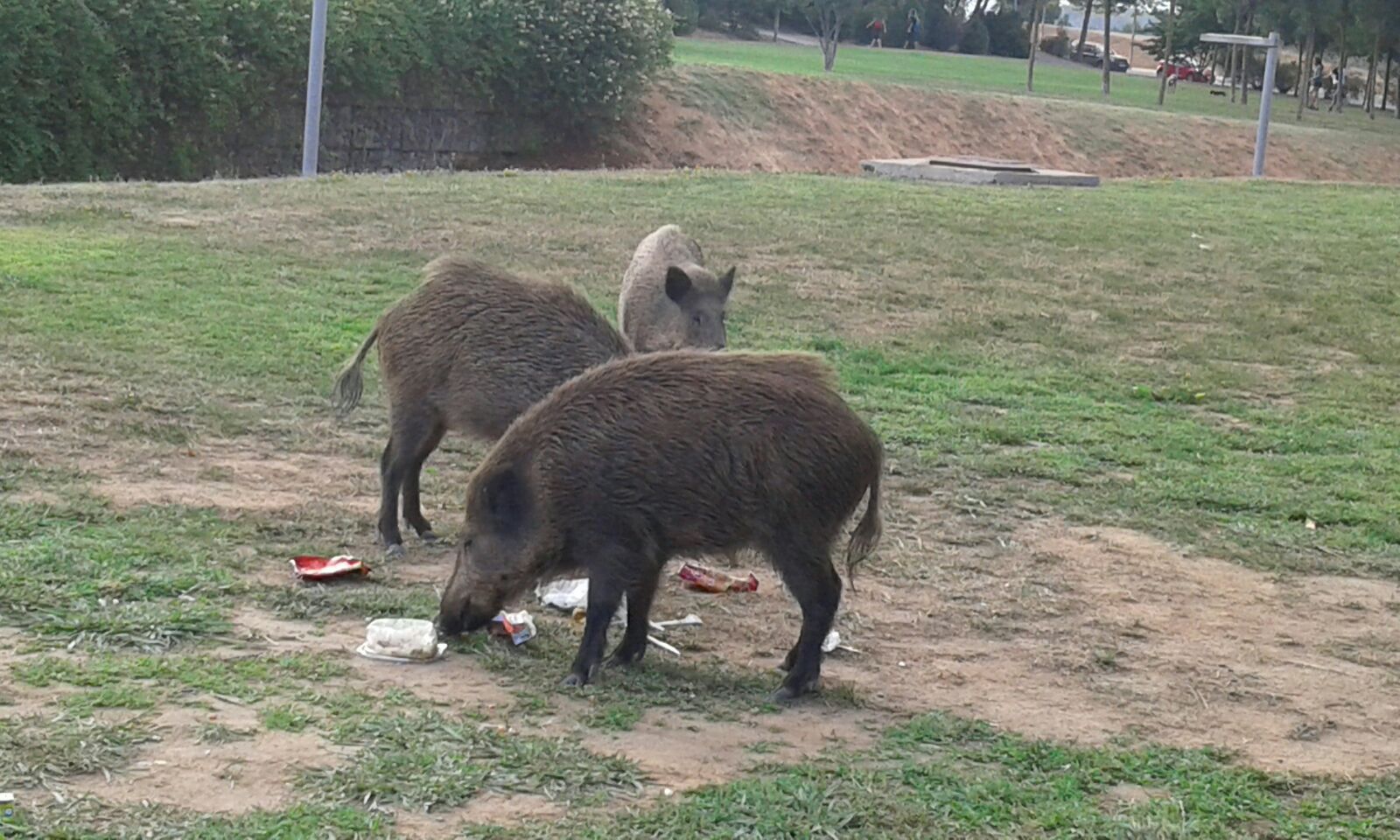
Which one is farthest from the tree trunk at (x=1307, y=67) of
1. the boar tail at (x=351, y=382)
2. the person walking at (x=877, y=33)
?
the boar tail at (x=351, y=382)

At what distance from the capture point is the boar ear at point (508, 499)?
5613 mm

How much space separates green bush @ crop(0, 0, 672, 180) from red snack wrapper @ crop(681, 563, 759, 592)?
1544 centimetres

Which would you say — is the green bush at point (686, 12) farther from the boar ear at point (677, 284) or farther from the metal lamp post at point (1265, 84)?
the boar ear at point (677, 284)

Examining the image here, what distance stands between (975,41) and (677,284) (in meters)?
62.9

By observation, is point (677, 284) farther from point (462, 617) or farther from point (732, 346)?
point (462, 617)

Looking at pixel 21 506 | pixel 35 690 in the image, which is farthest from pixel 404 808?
pixel 21 506

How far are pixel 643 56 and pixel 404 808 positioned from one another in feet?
84.6

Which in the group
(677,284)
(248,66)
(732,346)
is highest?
(248,66)

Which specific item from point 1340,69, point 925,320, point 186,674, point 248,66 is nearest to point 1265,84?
point 248,66

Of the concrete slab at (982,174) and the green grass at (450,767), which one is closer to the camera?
the green grass at (450,767)

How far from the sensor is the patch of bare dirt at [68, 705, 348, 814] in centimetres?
413

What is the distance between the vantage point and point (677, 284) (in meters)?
9.16

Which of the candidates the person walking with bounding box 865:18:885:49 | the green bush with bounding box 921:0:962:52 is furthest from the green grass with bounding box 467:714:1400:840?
the green bush with bounding box 921:0:962:52

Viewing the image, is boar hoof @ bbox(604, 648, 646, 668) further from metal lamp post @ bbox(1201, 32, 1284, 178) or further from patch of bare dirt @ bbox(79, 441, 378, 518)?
metal lamp post @ bbox(1201, 32, 1284, 178)
